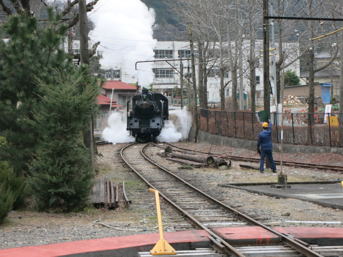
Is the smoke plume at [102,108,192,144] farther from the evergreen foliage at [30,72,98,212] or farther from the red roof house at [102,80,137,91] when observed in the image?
the evergreen foliage at [30,72,98,212]

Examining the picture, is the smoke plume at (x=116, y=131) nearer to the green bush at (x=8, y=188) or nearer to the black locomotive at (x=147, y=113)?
the black locomotive at (x=147, y=113)

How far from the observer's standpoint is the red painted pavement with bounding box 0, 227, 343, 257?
8844 mm

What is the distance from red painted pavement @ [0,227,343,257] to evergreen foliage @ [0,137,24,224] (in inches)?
95.3

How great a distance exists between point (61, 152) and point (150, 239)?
4.16 m

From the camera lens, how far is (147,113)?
42719 mm

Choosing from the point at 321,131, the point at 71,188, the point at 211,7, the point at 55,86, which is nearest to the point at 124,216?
the point at 71,188

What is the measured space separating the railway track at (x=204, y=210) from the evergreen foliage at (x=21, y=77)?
3.79 meters

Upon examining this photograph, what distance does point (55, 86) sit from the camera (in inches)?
526

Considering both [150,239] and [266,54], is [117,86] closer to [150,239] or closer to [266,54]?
[266,54]

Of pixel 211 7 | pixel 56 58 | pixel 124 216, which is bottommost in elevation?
pixel 124 216

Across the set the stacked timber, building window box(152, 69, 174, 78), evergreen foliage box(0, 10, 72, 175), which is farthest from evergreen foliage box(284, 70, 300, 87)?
evergreen foliage box(0, 10, 72, 175)

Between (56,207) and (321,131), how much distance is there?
750 inches

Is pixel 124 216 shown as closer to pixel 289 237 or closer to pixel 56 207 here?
pixel 56 207

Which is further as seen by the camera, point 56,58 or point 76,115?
point 56,58
